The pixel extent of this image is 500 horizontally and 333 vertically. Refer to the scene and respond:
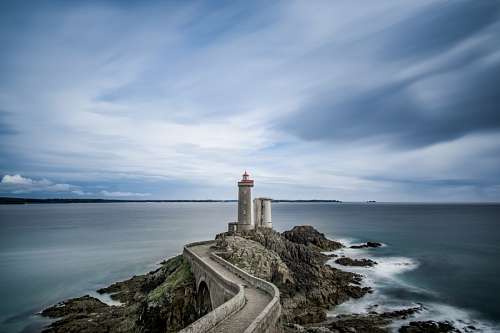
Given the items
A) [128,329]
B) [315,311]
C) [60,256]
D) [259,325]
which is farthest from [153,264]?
[259,325]

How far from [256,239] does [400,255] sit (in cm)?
2940

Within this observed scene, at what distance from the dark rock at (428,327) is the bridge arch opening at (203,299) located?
12.5m

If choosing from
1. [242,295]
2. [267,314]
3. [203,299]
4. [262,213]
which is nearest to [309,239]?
[262,213]

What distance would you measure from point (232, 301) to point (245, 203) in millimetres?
18114

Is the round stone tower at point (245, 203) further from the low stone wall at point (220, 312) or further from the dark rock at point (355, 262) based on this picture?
the dark rock at point (355, 262)

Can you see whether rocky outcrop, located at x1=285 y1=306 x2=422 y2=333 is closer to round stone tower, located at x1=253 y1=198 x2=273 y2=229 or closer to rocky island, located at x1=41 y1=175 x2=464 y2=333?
rocky island, located at x1=41 y1=175 x2=464 y2=333

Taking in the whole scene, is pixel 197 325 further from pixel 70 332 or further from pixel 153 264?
pixel 153 264

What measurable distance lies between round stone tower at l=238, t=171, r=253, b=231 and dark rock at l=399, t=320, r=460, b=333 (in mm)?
14780

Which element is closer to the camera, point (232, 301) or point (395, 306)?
point (232, 301)

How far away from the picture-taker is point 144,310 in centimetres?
2105

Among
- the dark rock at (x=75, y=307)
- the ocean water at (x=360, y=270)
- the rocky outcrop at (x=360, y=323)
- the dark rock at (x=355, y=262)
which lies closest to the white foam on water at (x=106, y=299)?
the dark rock at (x=75, y=307)

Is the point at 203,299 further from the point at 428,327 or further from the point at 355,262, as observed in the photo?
the point at 355,262

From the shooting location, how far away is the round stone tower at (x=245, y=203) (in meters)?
30.6

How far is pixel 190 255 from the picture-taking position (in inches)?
1030
